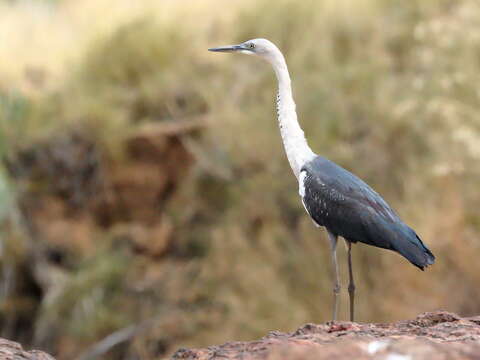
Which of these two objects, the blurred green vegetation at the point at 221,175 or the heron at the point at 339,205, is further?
the blurred green vegetation at the point at 221,175

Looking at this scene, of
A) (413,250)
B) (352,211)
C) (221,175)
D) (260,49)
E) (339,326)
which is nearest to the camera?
(339,326)

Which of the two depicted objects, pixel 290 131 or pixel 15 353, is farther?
pixel 290 131

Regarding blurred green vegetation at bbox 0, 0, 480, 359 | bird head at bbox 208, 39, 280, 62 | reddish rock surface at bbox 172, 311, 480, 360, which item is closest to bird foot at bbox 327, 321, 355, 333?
reddish rock surface at bbox 172, 311, 480, 360

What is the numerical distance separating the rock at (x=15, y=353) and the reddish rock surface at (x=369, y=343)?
0.69 metres

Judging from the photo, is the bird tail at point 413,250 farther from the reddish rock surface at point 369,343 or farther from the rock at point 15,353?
the rock at point 15,353

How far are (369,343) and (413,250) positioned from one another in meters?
2.56

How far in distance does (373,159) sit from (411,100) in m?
1.11

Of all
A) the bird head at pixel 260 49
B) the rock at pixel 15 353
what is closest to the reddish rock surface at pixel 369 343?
the rock at pixel 15 353

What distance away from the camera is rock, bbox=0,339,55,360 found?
180 inches

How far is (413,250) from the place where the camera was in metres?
6.51

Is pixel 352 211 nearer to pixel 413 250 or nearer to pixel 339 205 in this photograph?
pixel 339 205

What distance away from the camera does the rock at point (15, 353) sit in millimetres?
4578

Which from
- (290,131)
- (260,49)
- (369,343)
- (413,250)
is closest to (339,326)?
(369,343)

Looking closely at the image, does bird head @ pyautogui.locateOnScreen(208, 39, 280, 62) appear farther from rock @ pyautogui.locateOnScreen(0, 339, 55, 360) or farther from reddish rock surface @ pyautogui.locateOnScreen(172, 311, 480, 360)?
rock @ pyautogui.locateOnScreen(0, 339, 55, 360)
